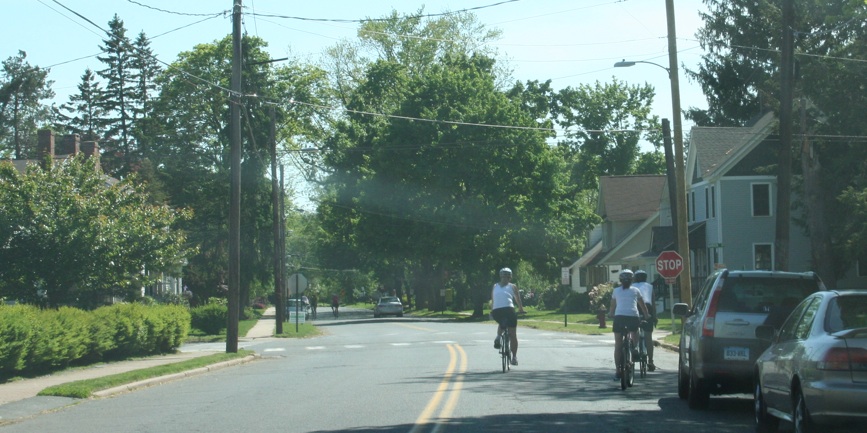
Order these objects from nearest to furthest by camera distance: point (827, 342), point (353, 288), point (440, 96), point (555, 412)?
point (827, 342)
point (555, 412)
point (440, 96)
point (353, 288)

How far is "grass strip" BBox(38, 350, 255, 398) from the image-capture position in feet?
54.8

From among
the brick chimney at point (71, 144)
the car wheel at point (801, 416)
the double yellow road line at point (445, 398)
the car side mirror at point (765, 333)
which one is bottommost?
the double yellow road line at point (445, 398)

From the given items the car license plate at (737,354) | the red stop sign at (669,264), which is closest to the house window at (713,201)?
the red stop sign at (669,264)

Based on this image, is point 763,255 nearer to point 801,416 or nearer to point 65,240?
point 65,240

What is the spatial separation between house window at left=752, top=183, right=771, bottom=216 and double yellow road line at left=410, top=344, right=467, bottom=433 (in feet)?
87.3

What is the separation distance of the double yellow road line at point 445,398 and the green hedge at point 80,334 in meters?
7.79

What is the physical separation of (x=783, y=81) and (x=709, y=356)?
1100 cm

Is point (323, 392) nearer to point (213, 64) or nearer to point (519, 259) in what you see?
point (519, 259)

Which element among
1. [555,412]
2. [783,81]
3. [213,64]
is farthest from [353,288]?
[555,412]

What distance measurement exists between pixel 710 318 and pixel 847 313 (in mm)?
3304

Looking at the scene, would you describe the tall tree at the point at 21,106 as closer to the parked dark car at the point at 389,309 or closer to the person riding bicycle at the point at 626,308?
the parked dark car at the point at 389,309

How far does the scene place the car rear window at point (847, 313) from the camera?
377 inches

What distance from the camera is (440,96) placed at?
57938 mm

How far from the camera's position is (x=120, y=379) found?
1908 cm
